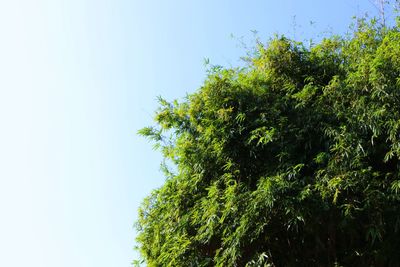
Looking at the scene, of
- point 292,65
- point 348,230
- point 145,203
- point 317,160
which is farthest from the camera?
point 145,203

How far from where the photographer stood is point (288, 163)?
12.8 feet

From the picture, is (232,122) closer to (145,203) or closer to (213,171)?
(213,171)

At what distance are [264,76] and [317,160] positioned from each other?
1.29m

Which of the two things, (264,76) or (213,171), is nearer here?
(213,171)

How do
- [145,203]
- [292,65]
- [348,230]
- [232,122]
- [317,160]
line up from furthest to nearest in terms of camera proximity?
[145,203] < [292,65] < [232,122] < [317,160] < [348,230]

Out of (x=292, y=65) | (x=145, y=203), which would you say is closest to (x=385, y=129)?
(x=292, y=65)

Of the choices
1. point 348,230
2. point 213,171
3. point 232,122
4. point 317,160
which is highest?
point 232,122

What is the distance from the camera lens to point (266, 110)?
434 cm

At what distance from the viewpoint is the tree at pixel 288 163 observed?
3535 mm

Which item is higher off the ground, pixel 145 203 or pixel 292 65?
pixel 292 65

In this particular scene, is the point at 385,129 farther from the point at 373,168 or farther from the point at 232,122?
the point at 232,122

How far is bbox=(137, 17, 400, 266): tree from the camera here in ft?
11.6

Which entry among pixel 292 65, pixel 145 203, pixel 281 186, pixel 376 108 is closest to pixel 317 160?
pixel 281 186

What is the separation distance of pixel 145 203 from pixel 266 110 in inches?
67.6
